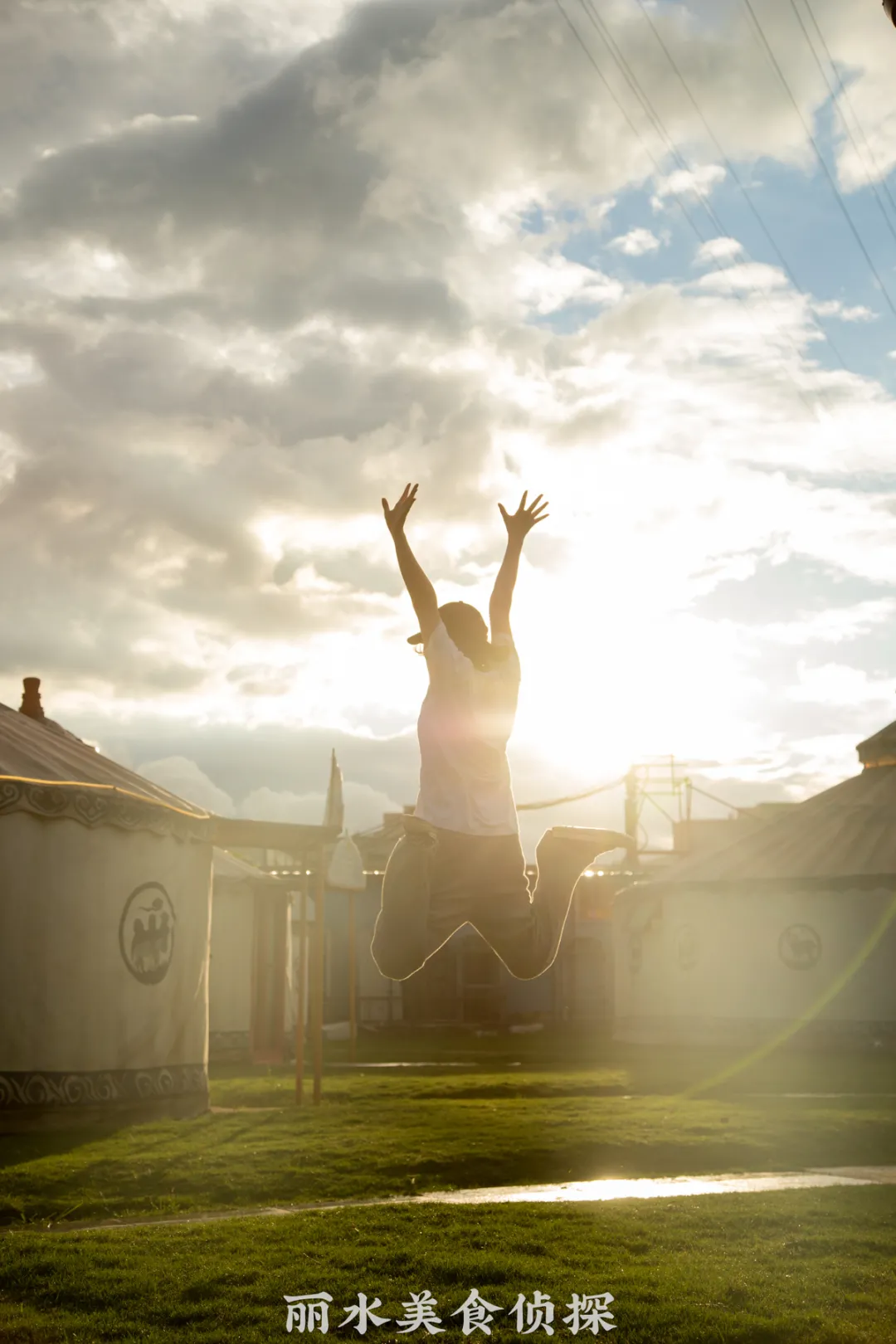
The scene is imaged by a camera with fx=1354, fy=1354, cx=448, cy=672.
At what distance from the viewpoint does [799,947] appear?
911 inches

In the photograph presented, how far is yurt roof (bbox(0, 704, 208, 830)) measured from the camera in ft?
39.1

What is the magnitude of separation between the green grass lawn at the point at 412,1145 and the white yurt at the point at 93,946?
54cm

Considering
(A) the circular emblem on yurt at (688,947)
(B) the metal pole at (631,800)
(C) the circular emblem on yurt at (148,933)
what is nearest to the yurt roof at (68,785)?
(C) the circular emblem on yurt at (148,933)

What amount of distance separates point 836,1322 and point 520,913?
3.01m

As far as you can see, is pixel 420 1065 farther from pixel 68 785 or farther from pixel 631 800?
pixel 631 800

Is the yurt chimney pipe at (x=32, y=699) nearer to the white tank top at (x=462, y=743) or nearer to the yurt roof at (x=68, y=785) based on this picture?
the yurt roof at (x=68, y=785)

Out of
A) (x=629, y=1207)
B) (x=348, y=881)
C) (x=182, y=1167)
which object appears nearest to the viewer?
(x=629, y=1207)

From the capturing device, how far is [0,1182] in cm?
888

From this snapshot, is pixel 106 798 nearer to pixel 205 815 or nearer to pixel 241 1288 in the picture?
pixel 205 815

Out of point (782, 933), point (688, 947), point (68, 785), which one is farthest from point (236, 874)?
point (68, 785)

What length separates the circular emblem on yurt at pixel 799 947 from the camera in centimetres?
2297

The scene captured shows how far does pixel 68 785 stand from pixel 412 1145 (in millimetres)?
4409

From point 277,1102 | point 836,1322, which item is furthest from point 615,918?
point 836,1322

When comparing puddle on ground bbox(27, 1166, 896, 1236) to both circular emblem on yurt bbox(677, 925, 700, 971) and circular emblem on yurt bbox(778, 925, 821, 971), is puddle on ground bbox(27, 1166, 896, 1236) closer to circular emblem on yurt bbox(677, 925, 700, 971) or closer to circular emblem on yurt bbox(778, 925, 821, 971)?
circular emblem on yurt bbox(778, 925, 821, 971)
